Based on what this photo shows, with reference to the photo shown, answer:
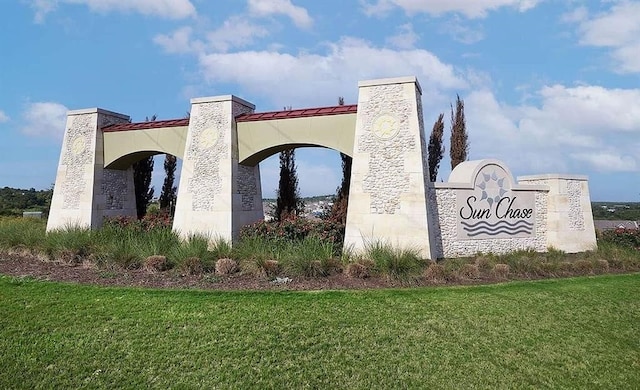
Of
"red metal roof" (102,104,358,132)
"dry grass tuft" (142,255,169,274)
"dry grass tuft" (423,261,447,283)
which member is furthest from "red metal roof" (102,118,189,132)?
"dry grass tuft" (423,261,447,283)

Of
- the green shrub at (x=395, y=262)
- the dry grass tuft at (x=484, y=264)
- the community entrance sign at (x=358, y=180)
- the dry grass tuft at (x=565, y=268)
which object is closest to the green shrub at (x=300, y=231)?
the community entrance sign at (x=358, y=180)

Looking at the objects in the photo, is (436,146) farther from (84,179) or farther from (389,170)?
(84,179)

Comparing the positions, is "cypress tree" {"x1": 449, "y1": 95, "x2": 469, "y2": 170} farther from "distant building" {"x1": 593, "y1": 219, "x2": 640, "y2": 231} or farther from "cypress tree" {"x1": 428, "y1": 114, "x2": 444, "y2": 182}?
"distant building" {"x1": 593, "y1": 219, "x2": 640, "y2": 231}

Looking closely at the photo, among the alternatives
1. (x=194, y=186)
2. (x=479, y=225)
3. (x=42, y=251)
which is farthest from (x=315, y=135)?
(x=42, y=251)

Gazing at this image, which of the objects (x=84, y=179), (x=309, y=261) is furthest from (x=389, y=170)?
(x=84, y=179)

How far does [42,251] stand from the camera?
457 inches

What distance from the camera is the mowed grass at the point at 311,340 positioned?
514 centimetres

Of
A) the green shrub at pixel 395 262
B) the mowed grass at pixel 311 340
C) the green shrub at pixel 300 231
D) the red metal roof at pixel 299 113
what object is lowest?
the mowed grass at pixel 311 340

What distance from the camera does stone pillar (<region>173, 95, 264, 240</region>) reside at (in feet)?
44.6

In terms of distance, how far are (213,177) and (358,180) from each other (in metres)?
5.04

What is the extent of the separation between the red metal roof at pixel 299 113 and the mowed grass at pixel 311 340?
6.32m

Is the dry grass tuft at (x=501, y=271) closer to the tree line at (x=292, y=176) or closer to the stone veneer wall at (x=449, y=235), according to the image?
the stone veneer wall at (x=449, y=235)

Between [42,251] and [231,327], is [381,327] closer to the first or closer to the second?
[231,327]

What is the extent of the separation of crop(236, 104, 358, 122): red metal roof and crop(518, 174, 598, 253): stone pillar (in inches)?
282
